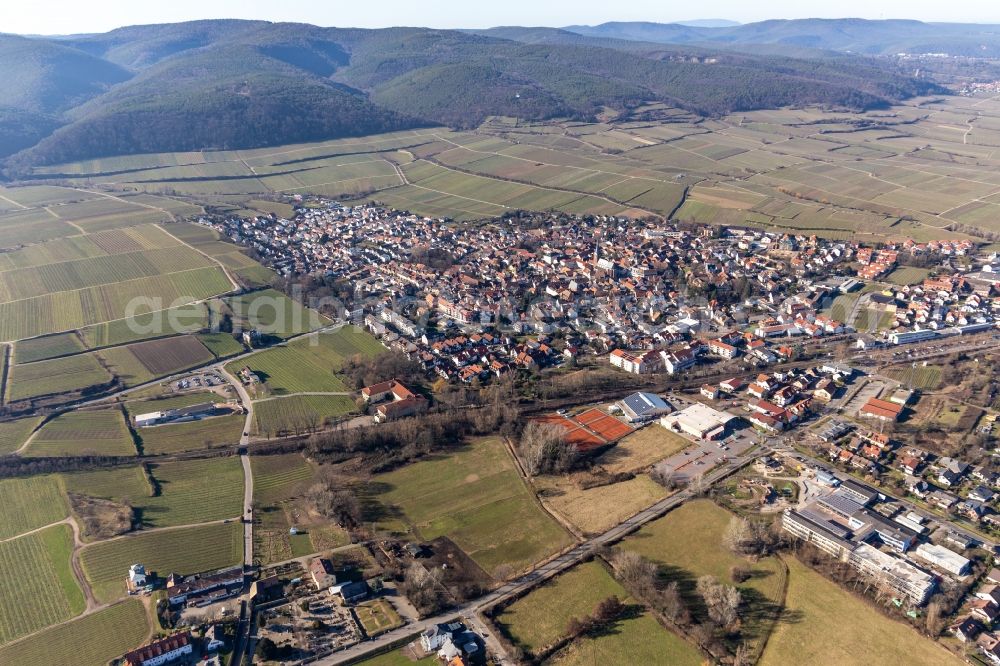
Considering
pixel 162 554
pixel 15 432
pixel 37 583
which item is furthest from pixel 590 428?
pixel 15 432

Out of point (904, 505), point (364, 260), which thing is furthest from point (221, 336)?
point (904, 505)

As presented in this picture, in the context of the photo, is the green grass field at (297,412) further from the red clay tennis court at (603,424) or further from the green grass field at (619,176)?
the green grass field at (619,176)

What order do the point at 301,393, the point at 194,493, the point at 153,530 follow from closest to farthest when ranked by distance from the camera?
the point at 153,530 → the point at 194,493 → the point at 301,393

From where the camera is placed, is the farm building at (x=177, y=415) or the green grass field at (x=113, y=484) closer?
the green grass field at (x=113, y=484)

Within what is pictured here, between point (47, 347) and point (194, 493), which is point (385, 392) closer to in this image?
point (194, 493)

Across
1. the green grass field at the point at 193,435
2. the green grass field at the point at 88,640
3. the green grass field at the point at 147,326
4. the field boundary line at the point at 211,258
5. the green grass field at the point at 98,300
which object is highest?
the field boundary line at the point at 211,258

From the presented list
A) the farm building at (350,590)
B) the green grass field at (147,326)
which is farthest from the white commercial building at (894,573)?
the green grass field at (147,326)

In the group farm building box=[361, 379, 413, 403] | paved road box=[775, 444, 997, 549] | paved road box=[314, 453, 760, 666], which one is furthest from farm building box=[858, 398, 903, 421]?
farm building box=[361, 379, 413, 403]
